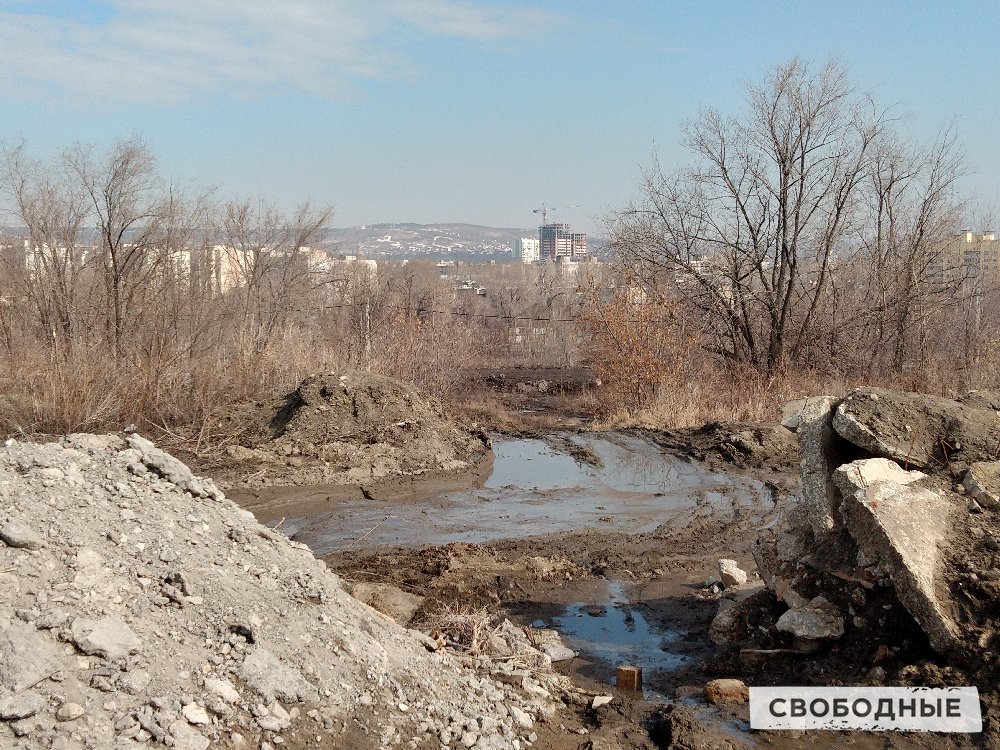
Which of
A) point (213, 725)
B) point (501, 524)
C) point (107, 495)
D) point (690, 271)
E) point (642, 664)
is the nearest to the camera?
point (213, 725)

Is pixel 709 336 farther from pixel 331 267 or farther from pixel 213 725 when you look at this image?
pixel 331 267

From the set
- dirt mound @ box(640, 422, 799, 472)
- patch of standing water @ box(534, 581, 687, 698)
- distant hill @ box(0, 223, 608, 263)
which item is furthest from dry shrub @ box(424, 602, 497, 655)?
distant hill @ box(0, 223, 608, 263)

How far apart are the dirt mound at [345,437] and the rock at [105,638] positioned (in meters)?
7.60

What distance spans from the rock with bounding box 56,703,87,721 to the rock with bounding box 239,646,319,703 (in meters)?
0.81

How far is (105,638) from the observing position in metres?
4.31

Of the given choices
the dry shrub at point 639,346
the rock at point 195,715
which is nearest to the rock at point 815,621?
the rock at point 195,715

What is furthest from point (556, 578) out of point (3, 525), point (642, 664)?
point (3, 525)

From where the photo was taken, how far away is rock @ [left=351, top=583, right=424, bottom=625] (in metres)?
7.01

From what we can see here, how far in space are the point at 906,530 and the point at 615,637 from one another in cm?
243

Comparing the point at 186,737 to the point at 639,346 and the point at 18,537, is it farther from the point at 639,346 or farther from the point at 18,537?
the point at 639,346

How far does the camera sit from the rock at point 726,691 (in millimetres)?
5387

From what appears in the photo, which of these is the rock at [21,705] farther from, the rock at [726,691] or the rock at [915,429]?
the rock at [915,429]

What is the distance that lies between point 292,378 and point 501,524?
7.96m

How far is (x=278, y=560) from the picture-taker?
5.88 metres
